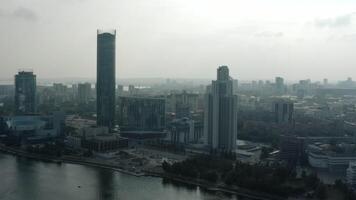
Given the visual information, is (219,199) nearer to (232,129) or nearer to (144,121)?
(232,129)

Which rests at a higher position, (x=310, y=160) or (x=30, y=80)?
(x=30, y=80)

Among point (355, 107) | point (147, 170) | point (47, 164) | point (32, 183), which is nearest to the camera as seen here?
point (32, 183)

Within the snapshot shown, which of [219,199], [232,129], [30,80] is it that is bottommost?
[219,199]

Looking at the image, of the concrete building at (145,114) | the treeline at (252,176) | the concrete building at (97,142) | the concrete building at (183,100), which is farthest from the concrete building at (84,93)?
the treeline at (252,176)

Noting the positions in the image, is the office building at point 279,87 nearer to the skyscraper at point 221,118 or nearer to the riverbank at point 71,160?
the skyscraper at point 221,118

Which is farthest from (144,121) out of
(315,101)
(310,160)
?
(315,101)

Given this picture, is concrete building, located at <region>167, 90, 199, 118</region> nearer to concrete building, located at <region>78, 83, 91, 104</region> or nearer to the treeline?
concrete building, located at <region>78, 83, 91, 104</region>

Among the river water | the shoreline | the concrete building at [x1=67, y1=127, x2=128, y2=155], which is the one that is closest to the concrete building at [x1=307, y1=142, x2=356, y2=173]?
the shoreline
